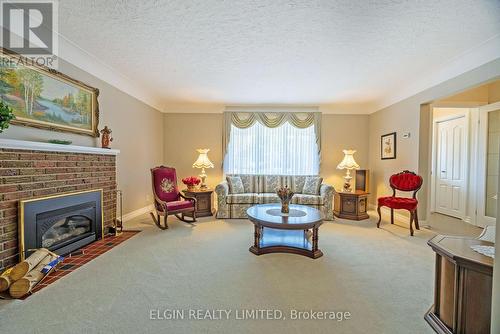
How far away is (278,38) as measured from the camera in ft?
8.98

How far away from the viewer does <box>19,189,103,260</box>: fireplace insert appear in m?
2.41

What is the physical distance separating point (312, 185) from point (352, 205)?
0.91m

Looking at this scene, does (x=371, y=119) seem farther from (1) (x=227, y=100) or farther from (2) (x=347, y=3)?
(2) (x=347, y=3)

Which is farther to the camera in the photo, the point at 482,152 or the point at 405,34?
the point at 482,152

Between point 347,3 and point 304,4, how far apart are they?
1.29 feet

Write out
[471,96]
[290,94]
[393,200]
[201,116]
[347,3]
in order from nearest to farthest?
1. [347,3]
2. [393,200]
3. [471,96]
4. [290,94]
5. [201,116]

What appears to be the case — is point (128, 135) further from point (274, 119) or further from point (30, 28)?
point (274, 119)

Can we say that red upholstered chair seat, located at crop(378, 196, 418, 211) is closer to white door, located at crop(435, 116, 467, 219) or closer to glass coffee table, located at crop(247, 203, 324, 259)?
glass coffee table, located at crop(247, 203, 324, 259)

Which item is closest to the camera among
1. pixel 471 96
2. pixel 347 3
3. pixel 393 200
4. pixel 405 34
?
pixel 347 3

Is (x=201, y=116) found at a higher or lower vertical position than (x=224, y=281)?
higher

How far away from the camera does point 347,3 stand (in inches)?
84.0

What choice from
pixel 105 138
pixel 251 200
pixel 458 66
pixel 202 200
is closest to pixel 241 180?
pixel 251 200

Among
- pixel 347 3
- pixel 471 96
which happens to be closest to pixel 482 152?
pixel 471 96

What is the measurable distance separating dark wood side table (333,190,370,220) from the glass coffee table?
1.69 metres
